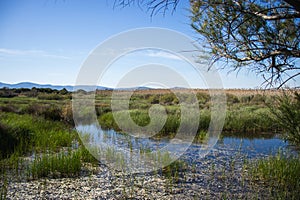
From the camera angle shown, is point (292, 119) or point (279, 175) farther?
point (292, 119)

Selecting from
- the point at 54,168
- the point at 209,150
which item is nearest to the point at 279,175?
the point at 209,150

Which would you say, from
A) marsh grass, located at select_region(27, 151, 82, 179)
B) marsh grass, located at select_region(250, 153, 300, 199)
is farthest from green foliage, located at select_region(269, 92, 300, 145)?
marsh grass, located at select_region(27, 151, 82, 179)

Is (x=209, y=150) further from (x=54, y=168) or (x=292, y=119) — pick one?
(x=54, y=168)

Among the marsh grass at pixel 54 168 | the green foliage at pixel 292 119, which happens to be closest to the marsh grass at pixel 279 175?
the green foliage at pixel 292 119

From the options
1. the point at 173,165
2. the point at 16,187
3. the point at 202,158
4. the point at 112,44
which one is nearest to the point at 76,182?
the point at 16,187

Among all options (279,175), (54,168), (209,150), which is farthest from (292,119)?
(54,168)

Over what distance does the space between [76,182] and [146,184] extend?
3.21 feet

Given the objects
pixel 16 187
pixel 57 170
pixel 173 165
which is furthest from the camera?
pixel 173 165

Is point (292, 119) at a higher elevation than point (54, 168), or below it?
higher

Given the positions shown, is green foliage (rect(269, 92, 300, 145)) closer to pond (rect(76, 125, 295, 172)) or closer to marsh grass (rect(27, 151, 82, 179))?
pond (rect(76, 125, 295, 172))

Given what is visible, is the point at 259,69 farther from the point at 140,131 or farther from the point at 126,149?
the point at 140,131

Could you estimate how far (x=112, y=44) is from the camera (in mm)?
4746

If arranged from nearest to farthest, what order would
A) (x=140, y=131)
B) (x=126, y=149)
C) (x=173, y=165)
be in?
1. (x=173, y=165)
2. (x=126, y=149)
3. (x=140, y=131)

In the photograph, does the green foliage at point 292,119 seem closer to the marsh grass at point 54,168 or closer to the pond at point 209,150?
the pond at point 209,150
